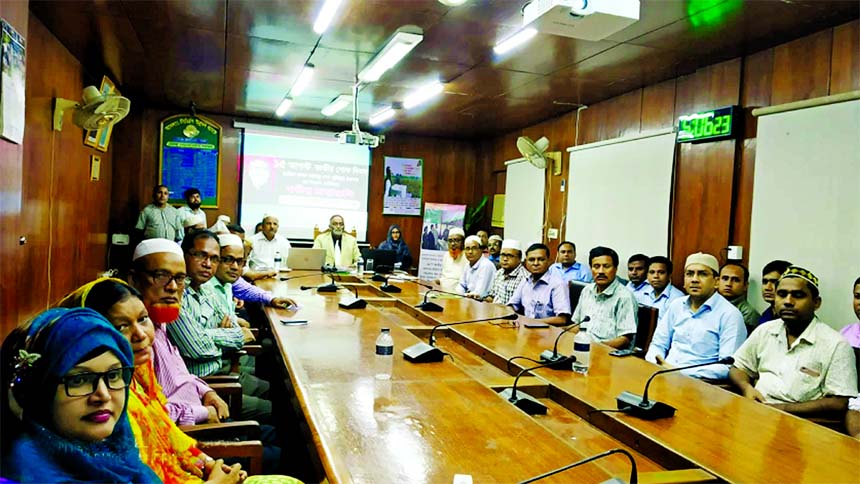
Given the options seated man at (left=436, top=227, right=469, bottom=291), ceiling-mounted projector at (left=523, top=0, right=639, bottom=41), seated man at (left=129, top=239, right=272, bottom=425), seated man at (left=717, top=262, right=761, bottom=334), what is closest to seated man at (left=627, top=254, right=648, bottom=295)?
seated man at (left=717, top=262, right=761, bottom=334)

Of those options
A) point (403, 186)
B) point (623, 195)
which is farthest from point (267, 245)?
point (623, 195)

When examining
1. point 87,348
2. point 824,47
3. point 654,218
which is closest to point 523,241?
point 654,218

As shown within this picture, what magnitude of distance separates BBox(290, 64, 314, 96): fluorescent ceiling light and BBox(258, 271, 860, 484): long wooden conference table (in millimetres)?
3124

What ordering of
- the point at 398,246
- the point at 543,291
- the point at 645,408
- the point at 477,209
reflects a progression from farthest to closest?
the point at 477,209
the point at 398,246
the point at 543,291
the point at 645,408

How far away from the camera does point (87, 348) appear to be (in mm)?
1012

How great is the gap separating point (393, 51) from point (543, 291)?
2.08 metres

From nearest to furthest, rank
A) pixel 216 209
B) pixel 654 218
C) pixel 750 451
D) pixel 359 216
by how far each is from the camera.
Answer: pixel 750 451, pixel 654 218, pixel 216 209, pixel 359 216

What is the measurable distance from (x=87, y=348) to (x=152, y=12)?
3.42m

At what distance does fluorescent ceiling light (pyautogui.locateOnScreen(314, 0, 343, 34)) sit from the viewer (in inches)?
130

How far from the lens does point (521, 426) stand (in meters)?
1.55

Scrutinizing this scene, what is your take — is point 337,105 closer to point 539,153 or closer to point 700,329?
point 539,153

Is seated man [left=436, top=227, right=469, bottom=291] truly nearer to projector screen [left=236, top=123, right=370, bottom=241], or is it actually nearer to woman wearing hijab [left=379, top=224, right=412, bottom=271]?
woman wearing hijab [left=379, top=224, right=412, bottom=271]

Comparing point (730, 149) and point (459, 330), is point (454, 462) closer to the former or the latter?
point (459, 330)

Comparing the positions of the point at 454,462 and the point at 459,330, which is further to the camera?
the point at 459,330
